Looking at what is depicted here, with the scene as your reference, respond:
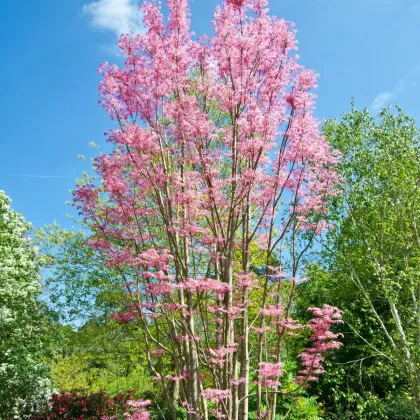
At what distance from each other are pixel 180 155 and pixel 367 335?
32.0 feet

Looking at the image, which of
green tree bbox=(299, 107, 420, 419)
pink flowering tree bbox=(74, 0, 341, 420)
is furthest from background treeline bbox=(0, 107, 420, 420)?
pink flowering tree bbox=(74, 0, 341, 420)

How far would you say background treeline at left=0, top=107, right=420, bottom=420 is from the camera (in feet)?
32.0

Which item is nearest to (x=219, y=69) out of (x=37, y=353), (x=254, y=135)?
(x=254, y=135)

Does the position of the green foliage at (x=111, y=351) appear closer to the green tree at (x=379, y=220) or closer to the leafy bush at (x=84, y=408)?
the leafy bush at (x=84, y=408)

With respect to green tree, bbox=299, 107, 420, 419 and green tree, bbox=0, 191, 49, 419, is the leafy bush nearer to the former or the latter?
green tree, bbox=0, 191, 49, 419

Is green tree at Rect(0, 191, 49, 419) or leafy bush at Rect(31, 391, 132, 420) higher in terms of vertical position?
green tree at Rect(0, 191, 49, 419)

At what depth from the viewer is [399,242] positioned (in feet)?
34.6

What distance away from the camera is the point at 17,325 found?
1143 centimetres

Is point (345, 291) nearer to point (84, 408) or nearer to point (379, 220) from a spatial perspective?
point (379, 220)

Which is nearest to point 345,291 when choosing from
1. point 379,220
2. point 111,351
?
point 379,220

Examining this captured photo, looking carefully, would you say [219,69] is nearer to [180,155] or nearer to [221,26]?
[221,26]

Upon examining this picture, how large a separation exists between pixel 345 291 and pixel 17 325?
8913mm

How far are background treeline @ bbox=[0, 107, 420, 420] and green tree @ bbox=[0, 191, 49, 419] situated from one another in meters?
0.03

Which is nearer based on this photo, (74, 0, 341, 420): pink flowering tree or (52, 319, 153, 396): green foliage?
(74, 0, 341, 420): pink flowering tree
